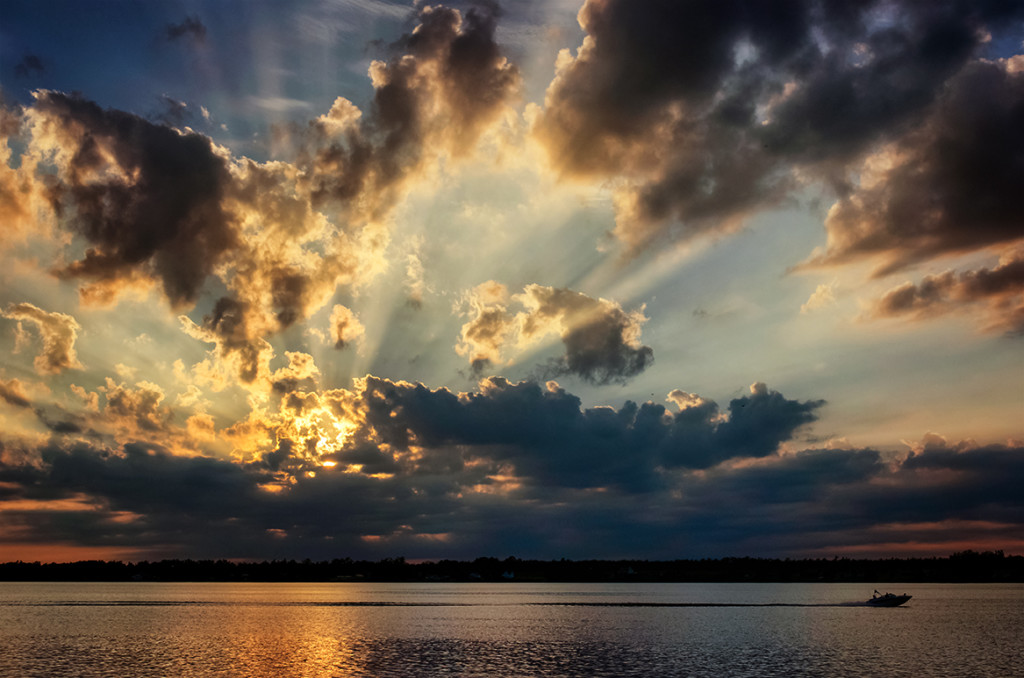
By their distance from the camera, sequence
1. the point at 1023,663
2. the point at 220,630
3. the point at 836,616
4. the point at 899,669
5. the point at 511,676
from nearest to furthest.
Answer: the point at 511,676 < the point at 899,669 < the point at 1023,663 < the point at 220,630 < the point at 836,616

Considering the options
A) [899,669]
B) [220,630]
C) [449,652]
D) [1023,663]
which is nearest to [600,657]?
[449,652]

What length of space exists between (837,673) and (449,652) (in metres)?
50.2

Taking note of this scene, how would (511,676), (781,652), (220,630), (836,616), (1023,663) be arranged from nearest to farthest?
(511,676), (1023,663), (781,652), (220,630), (836,616)

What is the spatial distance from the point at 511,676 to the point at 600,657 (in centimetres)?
2152

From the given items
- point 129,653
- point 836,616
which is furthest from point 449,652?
point 836,616

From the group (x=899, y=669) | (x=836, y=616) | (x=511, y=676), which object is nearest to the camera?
(x=511, y=676)

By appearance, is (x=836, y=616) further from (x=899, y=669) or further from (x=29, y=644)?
(x=29, y=644)

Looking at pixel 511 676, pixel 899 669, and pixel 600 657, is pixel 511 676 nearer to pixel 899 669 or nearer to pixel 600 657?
pixel 600 657

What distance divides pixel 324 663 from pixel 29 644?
5503cm

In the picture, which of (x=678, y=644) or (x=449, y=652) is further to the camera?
(x=678, y=644)

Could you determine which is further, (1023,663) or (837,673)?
(1023,663)

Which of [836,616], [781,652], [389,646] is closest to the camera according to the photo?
[781,652]

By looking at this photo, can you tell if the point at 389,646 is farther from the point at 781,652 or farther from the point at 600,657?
the point at 781,652

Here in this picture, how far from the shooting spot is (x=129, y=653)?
107 meters
